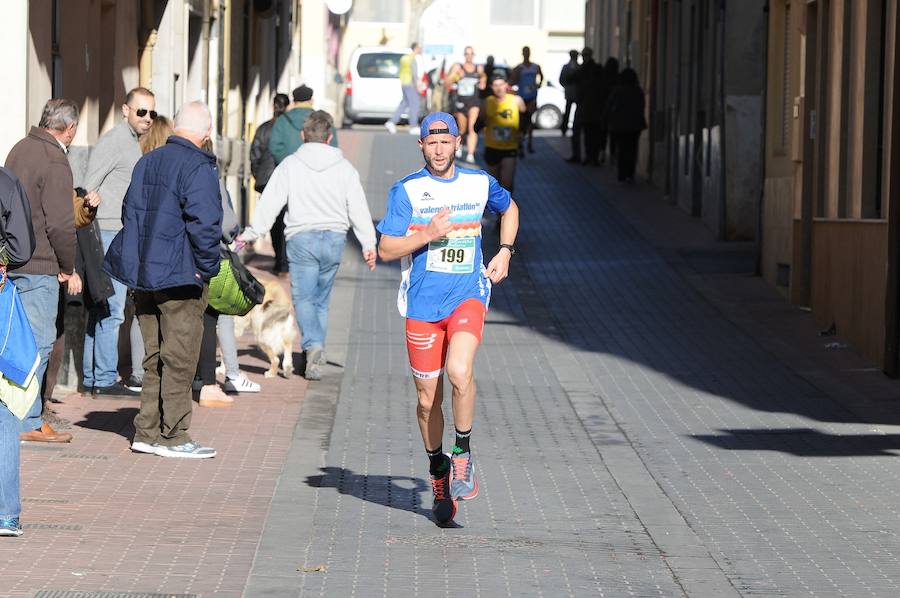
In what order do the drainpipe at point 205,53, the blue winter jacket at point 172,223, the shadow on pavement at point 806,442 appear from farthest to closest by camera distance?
1. the drainpipe at point 205,53
2. the shadow on pavement at point 806,442
3. the blue winter jacket at point 172,223

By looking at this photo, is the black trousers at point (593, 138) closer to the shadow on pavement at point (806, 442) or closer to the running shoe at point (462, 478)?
the shadow on pavement at point (806, 442)

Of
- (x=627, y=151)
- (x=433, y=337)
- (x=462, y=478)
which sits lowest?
(x=462, y=478)

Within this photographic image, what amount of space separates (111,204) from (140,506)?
4.10 meters

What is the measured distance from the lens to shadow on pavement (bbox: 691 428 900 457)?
35.3 feet

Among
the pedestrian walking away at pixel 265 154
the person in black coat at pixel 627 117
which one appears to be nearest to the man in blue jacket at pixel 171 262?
the pedestrian walking away at pixel 265 154

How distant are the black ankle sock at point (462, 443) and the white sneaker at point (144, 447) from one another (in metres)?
2.36

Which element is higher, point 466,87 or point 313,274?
point 466,87

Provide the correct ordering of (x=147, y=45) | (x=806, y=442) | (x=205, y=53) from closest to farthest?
(x=806, y=442) < (x=147, y=45) < (x=205, y=53)

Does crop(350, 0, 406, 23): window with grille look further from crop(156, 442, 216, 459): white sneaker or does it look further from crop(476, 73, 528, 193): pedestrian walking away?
crop(156, 442, 216, 459): white sneaker

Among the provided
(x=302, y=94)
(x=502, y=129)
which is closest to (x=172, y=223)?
(x=302, y=94)

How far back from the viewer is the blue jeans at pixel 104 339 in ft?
41.1

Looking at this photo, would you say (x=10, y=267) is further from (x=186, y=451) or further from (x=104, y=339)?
(x=104, y=339)

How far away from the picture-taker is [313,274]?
1362 cm

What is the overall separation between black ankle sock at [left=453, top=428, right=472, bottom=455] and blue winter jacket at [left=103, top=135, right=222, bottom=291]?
7.35ft
